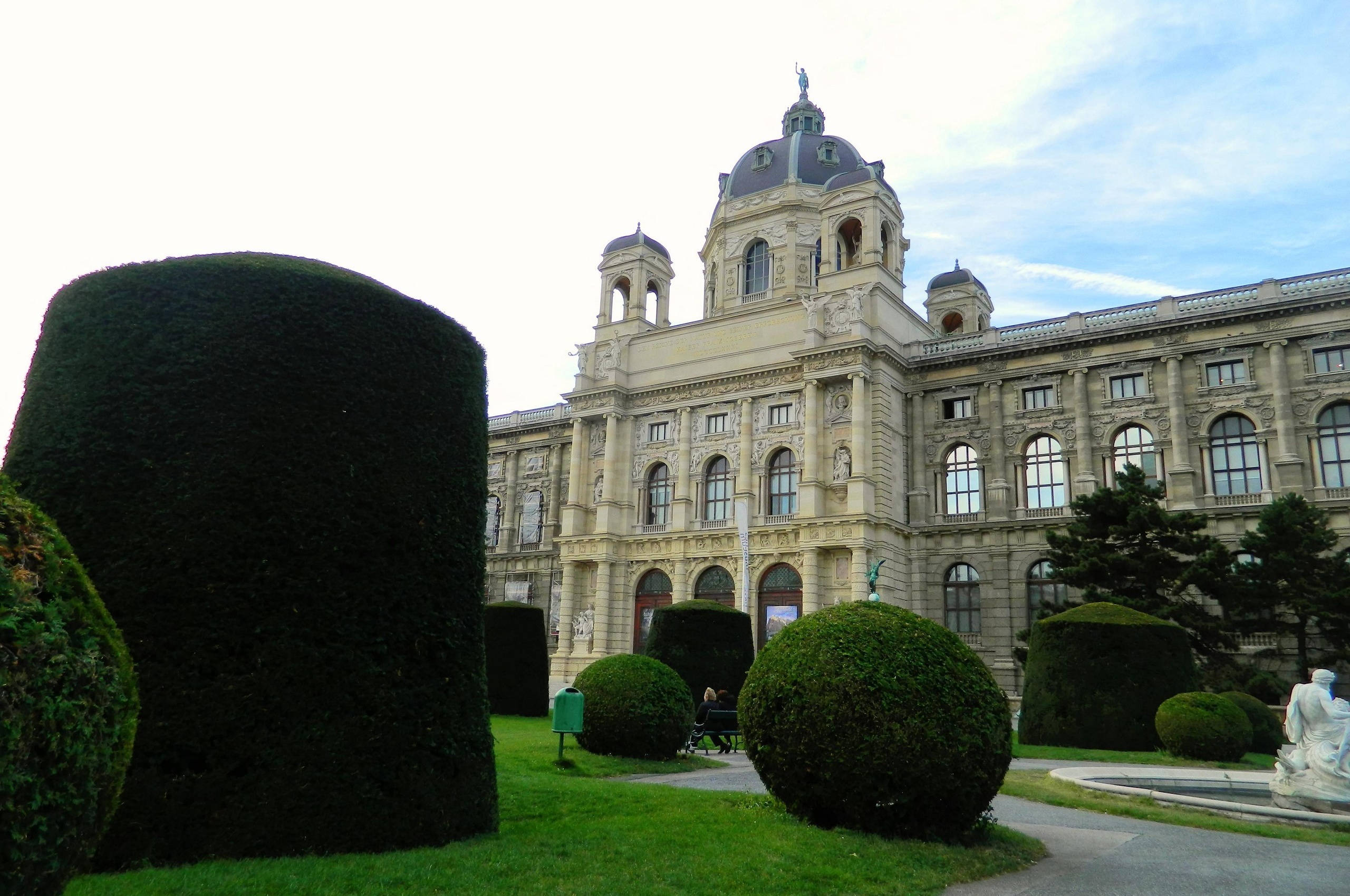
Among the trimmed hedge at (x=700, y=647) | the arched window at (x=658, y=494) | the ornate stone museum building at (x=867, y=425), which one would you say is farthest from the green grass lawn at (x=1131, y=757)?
the arched window at (x=658, y=494)

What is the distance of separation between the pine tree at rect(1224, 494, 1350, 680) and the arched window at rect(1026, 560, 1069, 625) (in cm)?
742

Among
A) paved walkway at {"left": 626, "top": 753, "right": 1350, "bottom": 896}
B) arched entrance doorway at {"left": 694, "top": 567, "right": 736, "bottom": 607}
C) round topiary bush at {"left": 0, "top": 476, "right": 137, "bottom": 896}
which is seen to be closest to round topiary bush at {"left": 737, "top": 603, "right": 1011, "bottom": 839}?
paved walkway at {"left": 626, "top": 753, "right": 1350, "bottom": 896}

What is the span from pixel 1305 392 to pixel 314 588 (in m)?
36.4

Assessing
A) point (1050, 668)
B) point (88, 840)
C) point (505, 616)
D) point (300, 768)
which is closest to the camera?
point (88, 840)

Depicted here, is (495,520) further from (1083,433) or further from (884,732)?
(884,732)

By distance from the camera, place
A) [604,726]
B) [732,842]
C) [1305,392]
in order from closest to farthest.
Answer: [732,842] → [604,726] → [1305,392]

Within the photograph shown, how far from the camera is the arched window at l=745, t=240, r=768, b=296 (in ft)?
164

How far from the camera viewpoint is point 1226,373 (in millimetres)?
35781

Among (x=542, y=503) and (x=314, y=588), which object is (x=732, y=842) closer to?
(x=314, y=588)

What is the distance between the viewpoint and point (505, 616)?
28.6m

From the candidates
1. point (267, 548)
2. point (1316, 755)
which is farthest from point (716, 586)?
point (267, 548)

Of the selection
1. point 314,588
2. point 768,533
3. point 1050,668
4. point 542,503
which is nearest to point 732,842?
point 314,588

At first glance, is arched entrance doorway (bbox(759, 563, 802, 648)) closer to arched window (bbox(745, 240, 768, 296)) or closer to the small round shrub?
arched window (bbox(745, 240, 768, 296))

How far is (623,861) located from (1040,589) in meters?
32.7
